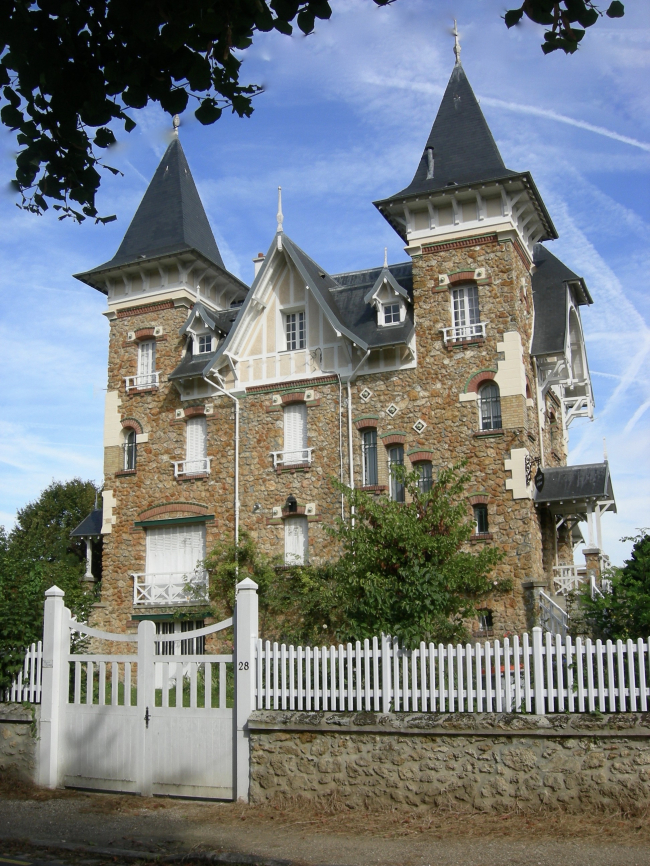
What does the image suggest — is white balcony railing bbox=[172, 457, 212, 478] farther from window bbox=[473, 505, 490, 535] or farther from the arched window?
window bbox=[473, 505, 490, 535]

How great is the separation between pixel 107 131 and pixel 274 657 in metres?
6.39

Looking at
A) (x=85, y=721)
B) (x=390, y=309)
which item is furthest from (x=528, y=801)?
(x=390, y=309)

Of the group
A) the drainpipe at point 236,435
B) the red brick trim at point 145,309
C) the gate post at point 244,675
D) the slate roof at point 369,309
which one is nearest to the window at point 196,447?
the drainpipe at point 236,435

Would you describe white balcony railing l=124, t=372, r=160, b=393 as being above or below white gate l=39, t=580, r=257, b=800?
above

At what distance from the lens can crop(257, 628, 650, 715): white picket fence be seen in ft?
30.2

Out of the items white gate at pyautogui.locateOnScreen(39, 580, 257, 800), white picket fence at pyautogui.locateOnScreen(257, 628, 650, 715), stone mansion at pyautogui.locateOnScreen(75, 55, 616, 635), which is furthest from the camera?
stone mansion at pyautogui.locateOnScreen(75, 55, 616, 635)

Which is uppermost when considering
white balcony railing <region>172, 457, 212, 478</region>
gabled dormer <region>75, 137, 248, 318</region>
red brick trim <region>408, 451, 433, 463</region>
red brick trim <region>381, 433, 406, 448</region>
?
gabled dormer <region>75, 137, 248, 318</region>

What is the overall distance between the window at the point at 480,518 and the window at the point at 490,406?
6.34 ft

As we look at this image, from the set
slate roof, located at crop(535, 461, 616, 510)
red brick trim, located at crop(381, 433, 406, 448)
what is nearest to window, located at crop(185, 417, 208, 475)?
red brick trim, located at crop(381, 433, 406, 448)

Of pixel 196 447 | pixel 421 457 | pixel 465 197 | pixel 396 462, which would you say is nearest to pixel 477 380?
pixel 421 457

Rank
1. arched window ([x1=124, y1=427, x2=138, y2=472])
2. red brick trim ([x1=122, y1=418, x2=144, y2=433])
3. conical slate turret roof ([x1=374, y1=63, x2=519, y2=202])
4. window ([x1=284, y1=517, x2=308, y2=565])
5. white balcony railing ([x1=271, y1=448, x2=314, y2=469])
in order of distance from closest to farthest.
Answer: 1. window ([x1=284, y1=517, x2=308, y2=565])
2. conical slate turret roof ([x1=374, y1=63, x2=519, y2=202])
3. white balcony railing ([x1=271, y1=448, x2=314, y2=469])
4. red brick trim ([x1=122, y1=418, x2=144, y2=433])
5. arched window ([x1=124, y1=427, x2=138, y2=472])

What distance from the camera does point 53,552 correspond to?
35.6m

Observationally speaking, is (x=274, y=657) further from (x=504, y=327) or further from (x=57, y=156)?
(x=504, y=327)

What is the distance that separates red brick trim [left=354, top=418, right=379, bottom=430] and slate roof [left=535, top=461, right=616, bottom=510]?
4.27 m
